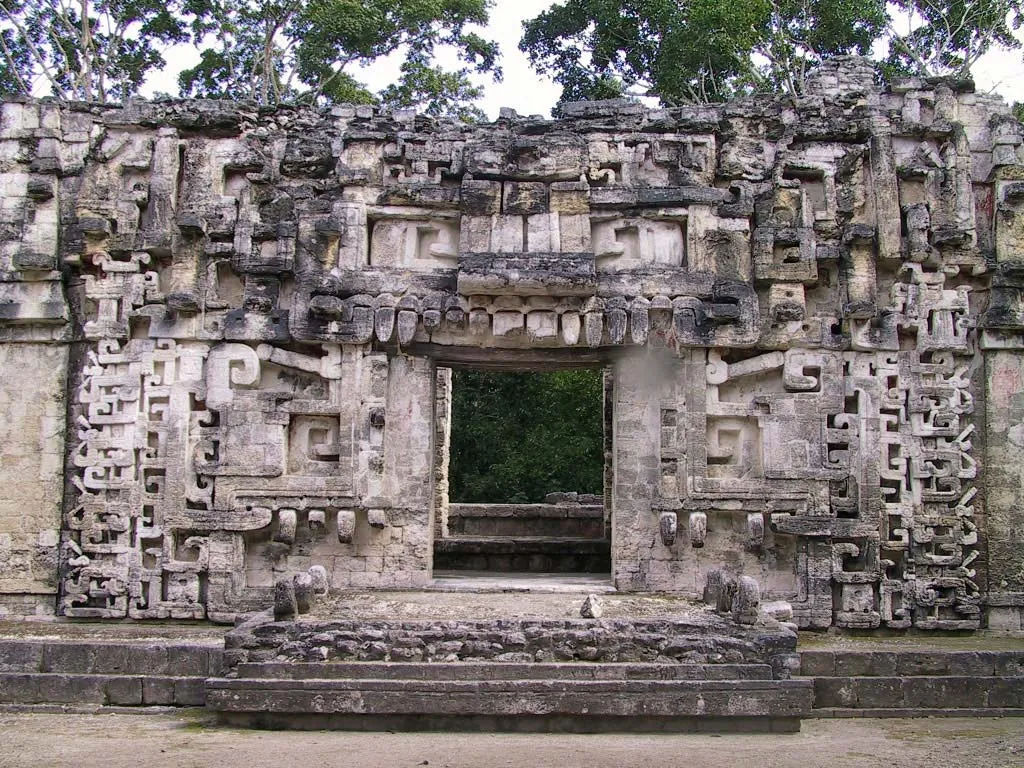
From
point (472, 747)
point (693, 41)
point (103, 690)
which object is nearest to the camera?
point (472, 747)

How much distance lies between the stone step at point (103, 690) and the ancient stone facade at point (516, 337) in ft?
6.35

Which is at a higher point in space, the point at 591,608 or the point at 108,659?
the point at 591,608

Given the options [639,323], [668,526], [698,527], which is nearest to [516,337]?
[639,323]

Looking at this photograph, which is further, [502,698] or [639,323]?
[639,323]

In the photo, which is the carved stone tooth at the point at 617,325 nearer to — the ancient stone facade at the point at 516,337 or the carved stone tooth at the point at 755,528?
the ancient stone facade at the point at 516,337

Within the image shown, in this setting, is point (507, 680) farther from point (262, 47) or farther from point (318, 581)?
point (262, 47)

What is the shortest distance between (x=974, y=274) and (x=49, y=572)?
387 inches

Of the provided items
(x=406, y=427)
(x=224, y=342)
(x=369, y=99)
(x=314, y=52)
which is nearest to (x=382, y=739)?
(x=406, y=427)

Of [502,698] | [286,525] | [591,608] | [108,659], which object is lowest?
[502,698]

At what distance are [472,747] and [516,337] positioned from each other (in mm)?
4719

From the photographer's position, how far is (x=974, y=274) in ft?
38.2

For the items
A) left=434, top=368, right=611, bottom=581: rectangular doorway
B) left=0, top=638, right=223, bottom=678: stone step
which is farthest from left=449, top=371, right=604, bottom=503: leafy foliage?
left=0, top=638, right=223, bottom=678: stone step

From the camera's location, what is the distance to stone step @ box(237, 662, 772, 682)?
331 inches

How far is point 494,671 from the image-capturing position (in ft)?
27.6
